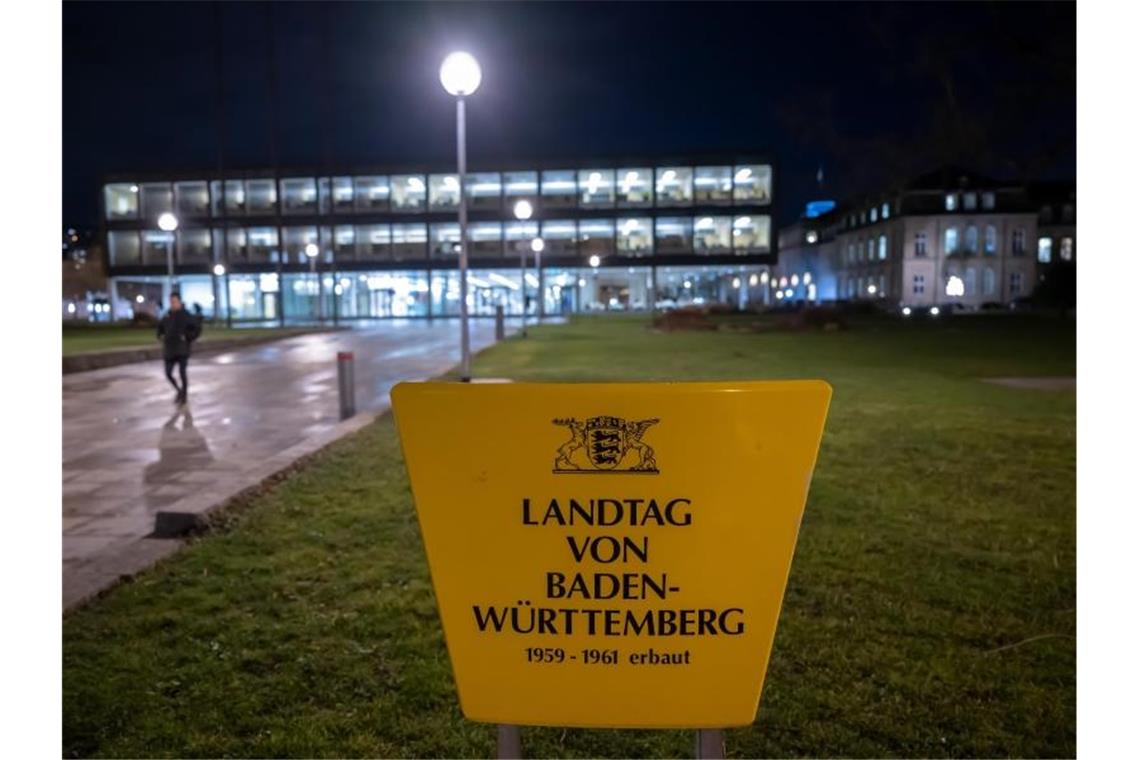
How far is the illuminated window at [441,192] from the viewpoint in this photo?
2768 inches

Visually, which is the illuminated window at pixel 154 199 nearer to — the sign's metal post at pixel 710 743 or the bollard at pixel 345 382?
the bollard at pixel 345 382

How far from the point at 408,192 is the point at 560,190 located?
12799 mm

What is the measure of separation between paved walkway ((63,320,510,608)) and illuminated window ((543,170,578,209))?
162ft

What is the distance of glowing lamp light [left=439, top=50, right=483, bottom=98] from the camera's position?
35.9 feet

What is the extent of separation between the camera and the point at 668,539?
1.82 metres

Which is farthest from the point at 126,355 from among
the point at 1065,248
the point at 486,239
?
the point at 1065,248

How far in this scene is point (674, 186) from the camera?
230 ft

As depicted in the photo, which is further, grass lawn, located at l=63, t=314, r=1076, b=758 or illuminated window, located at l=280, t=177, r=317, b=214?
illuminated window, located at l=280, t=177, r=317, b=214

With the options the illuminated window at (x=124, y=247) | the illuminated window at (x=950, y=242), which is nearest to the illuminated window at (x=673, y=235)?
the illuminated window at (x=950, y=242)

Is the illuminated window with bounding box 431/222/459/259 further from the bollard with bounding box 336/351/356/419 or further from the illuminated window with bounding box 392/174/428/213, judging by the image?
the bollard with bounding box 336/351/356/419

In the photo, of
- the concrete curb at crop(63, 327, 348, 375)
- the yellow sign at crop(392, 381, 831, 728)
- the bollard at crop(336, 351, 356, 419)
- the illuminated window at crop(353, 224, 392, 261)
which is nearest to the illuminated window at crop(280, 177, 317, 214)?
the illuminated window at crop(353, 224, 392, 261)

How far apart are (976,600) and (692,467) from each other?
3429mm
